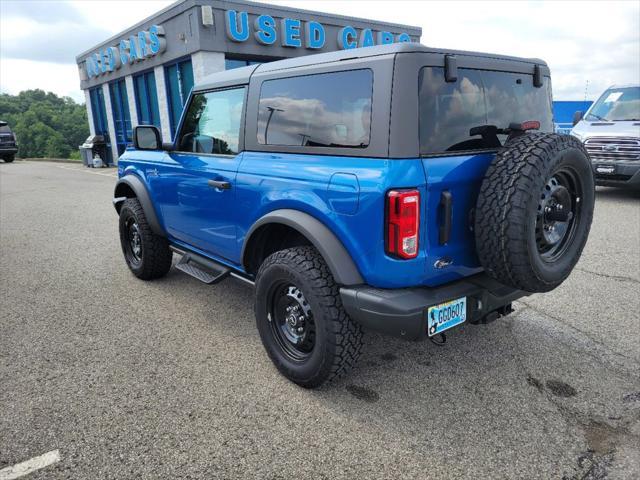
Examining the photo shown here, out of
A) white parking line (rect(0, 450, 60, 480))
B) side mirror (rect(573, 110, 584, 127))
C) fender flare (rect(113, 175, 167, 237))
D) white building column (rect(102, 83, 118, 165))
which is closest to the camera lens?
white parking line (rect(0, 450, 60, 480))

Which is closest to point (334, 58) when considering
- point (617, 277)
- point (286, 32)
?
point (617, 277)

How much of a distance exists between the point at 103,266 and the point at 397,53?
437cm

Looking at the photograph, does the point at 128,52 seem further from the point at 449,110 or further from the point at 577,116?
the point at 449,110

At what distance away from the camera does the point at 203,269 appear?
12.4 ft

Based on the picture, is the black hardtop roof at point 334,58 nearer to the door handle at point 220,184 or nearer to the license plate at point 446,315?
the door handle at point 220,184

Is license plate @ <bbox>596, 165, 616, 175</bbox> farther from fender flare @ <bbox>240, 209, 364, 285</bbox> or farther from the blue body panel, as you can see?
fender flare @ <bbox>240, 209, 364, 285</bbox>

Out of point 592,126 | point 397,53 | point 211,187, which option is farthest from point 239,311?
point 592,126

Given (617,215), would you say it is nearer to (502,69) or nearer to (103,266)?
(502,69)

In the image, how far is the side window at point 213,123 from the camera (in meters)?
3.38

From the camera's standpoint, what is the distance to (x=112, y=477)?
2137 mm

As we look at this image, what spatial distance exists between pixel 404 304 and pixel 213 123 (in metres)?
2.22

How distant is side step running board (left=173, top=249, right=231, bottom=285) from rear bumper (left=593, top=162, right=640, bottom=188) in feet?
23.2

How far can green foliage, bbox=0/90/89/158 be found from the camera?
63.2 meters

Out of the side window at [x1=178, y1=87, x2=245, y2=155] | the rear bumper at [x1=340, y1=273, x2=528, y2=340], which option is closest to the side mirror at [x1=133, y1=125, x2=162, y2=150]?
the side window at [x1=178, y1=87, x2=245, y2=155]
